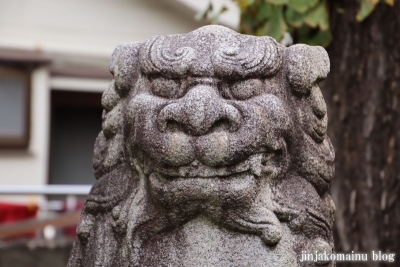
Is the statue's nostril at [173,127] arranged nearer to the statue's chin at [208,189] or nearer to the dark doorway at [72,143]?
the statue's chin at [208,189]

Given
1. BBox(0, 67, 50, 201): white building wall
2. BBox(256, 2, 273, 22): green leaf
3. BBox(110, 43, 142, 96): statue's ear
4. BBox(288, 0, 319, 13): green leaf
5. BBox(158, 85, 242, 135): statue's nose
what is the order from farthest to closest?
BBox(0, 67, 50, 201): white building wall < BBox(256, 2, 273, 22): green leaf < BBox(288, 0, 319, 13): green leaf < BBox(110, 43, 142, 96): statue's ear < BBox(158, 85, 242, 135): statue's nose

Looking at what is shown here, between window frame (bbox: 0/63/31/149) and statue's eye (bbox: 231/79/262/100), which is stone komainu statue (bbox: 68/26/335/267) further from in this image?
window frame (bbox: 0/63/31/149)

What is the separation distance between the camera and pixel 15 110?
6.51m

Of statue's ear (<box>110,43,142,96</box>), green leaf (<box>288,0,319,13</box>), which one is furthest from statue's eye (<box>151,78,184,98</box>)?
green leaf (<box>288,0,319,13</box>)

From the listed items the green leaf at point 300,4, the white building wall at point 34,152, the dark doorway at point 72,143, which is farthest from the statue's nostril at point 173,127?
the dark doorway at point 72,143

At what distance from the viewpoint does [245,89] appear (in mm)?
1973

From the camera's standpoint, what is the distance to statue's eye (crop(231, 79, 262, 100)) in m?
1.97

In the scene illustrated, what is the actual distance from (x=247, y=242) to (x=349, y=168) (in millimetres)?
1701

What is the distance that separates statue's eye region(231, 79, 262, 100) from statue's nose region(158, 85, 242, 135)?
76 millimetres

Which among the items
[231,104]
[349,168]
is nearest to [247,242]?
[231,104]

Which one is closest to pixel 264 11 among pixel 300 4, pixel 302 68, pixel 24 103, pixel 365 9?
pixel 300 4

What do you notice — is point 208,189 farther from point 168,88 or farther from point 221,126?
point 168,88

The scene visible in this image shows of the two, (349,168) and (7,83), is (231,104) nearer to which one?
(349,168)

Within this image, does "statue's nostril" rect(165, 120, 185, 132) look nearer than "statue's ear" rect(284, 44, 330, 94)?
Yes
